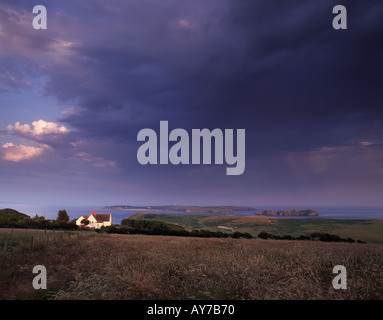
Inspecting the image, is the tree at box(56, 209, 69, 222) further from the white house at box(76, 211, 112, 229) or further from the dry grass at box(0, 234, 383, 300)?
the dry grass at box(0, 234, 383, 300)

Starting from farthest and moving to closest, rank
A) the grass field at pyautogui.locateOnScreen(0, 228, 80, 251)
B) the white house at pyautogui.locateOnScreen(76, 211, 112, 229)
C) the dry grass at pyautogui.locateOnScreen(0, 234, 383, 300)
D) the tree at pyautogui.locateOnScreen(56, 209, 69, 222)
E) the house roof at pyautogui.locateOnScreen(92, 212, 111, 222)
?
the house roof at pyautogui.locateOnScreen(92, 212, 111, 222) → the white house at pyautogui.locateOnScreen(76, 211, 112, 229) → the tree at pyautogui.locateOnScreen(56, 209, 69, 222) → the grass field at pyautogui.locateOnScreen(0, 228, 80, 251) → the dry grass at pyautogui.locateOnScreen(0, 234, 383, 300)

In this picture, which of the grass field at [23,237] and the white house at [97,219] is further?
the white house at [97,219]

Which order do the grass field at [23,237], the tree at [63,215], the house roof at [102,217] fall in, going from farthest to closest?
the house roof at [102,217]
the tree at [63,215]
the grass field at [23,237]

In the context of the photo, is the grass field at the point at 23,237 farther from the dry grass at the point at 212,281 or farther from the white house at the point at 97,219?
the white house at the point at 97,219

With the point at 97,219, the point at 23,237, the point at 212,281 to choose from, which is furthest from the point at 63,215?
the point at 212,281

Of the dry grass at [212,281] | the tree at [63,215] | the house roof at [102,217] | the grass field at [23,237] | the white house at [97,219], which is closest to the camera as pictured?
the dry grass at [212,281]

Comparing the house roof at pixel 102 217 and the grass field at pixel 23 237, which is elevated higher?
the grass field at pixel 23 237

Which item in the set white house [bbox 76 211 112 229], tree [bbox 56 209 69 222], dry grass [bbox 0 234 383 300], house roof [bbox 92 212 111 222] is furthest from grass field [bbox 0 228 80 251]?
house roof [bbox 92 212 111 222]

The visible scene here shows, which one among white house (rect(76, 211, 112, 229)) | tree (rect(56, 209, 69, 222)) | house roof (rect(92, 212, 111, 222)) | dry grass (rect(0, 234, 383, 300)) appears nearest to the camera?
dry grass (rect(0, 234, 383, 300))

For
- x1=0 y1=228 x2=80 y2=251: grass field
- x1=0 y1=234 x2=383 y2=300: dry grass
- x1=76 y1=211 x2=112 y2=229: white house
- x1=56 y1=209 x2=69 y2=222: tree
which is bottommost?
x1=76 y1=211 x2=112 y2=229: white house

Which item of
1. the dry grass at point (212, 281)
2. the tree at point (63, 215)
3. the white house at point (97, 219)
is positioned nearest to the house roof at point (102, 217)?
the white house at point (97, 219)

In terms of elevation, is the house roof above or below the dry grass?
below
